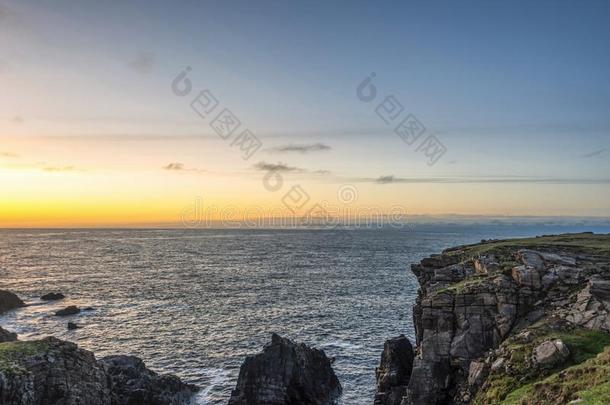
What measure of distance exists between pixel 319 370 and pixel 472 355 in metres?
21.4

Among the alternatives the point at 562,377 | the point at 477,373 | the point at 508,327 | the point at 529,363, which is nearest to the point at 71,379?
the point at 477,373

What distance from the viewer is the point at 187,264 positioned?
175 m

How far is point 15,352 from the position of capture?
3984 centimetres

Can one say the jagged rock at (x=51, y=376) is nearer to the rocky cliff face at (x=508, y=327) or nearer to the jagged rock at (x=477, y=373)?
the rocky cliff face at (x=508, y=327)

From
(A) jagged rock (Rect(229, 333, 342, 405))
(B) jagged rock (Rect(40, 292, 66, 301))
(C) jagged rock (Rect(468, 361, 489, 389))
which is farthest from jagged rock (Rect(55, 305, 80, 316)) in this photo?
(C) jagged rock (Rect(468, 361, 489, 389))

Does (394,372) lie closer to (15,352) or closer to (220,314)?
(15,352)

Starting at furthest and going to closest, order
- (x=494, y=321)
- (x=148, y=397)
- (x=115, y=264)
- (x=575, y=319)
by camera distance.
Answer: (x=115, y=264), (x=148, y=397), (x=494, y=321), (x=575, y=319)

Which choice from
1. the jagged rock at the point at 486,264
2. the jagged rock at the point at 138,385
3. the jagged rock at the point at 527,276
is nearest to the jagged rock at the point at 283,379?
the jagged rock at the point at 138,385

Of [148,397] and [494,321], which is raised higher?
[494,321]

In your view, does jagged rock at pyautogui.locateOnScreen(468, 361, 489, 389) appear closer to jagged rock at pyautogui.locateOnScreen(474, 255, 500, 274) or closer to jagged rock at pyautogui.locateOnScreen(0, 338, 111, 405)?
jagged rock at pyautogui.locateOnScreen(474, 255, 500, 274)

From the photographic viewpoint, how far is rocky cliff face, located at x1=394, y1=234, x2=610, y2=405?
3111 cm

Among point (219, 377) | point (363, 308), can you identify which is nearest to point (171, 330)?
point (219, 377)

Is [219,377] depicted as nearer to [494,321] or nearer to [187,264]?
[494,321]

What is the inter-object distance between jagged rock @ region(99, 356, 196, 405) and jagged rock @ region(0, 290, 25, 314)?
57.7 metres
